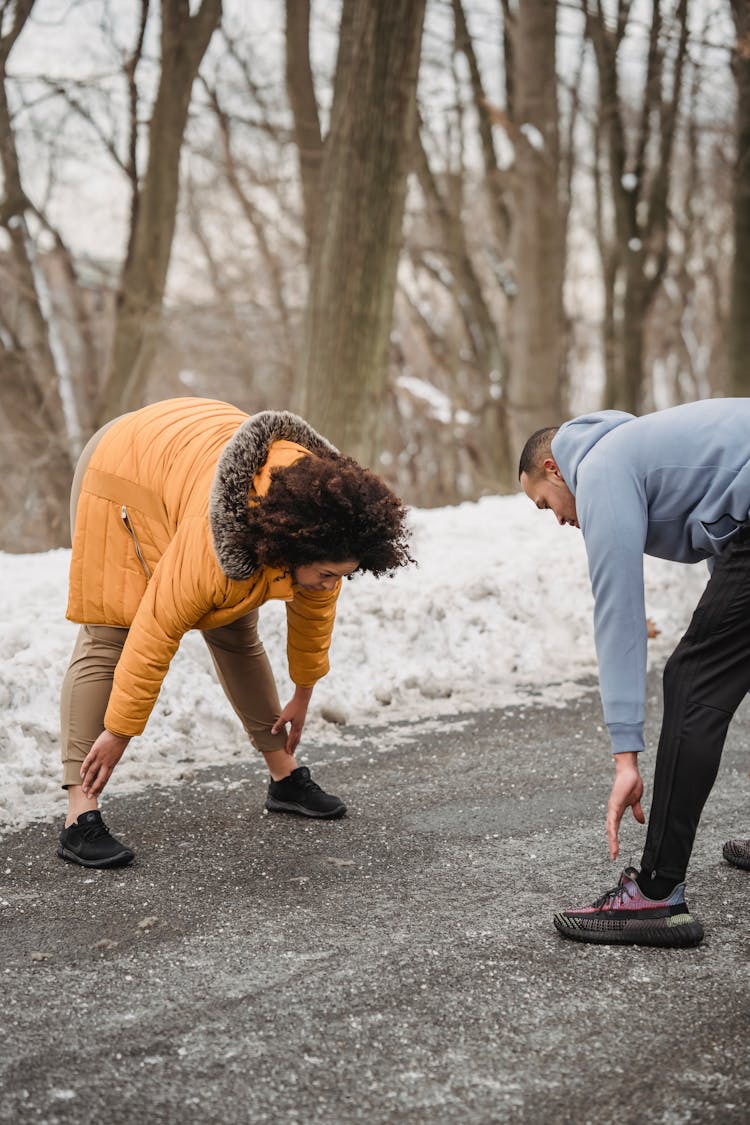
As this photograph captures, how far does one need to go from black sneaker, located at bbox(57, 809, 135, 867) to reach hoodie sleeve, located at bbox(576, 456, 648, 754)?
5.97 feet

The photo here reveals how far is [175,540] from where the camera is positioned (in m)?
3.73

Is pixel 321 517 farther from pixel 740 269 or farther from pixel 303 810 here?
pixel 740 269

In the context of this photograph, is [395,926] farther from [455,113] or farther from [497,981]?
[455,113]

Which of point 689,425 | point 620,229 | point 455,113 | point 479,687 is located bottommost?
point 479,687

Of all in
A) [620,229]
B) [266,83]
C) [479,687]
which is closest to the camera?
[479,687]

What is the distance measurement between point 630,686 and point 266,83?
54.7 feet

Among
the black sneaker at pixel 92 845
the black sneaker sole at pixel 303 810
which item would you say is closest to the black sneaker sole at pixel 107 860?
the black sneaker at pixel 92 845

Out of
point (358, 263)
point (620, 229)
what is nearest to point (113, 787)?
point (358, 263)

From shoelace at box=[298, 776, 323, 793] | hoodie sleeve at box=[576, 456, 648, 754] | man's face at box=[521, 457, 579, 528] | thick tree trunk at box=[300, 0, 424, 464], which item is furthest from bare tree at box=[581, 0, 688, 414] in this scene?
hoodie sleeve at box=[576, 456, 648, 754]

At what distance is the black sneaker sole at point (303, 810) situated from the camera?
4.58 meters

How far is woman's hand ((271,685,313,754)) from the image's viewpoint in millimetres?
4395

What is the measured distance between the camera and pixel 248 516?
11.7 feet

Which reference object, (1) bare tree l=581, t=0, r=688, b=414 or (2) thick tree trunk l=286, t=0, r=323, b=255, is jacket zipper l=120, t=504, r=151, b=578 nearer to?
(2) thick tree trunk l=286, t=0, r=323, b=255

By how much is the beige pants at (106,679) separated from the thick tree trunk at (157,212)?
388 inches
